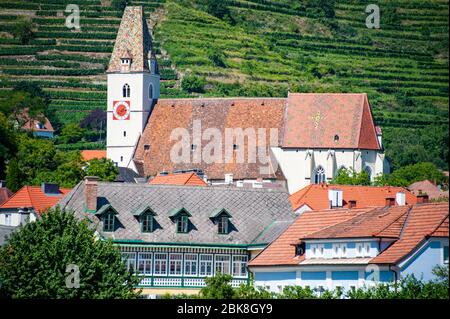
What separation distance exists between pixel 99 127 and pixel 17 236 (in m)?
90.1

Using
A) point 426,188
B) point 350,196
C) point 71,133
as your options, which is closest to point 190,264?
point 350,196

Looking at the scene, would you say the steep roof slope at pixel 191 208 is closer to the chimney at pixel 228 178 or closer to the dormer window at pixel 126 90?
the chimney at pixel 228 178

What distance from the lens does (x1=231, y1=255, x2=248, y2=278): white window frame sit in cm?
4566

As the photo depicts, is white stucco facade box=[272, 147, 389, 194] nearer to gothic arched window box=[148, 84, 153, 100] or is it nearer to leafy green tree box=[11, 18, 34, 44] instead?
gothic arched window box=[148, 84, 153, 100]

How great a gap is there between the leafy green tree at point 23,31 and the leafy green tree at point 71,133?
57.4 feet

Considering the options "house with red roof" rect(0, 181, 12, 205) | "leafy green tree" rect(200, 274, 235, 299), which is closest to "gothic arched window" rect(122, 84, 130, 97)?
"house with red roof" rect(0, 181, 12, 205)

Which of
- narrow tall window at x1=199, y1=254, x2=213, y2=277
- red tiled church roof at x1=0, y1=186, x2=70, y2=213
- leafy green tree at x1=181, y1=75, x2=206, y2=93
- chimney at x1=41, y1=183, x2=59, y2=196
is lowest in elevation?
narrow tall window at x1=199, y1=254, x2=213, y2=277

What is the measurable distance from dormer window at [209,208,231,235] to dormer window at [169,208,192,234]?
0.81 m

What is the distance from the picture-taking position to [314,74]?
155125 mm

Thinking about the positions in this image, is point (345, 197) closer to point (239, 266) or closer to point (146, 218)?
point (146, 218)

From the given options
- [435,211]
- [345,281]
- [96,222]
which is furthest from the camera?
[96,222]

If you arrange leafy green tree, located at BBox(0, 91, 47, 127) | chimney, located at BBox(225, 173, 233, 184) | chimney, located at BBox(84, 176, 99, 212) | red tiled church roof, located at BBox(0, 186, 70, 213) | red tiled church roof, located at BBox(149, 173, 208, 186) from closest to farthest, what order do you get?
chimney, located at BBox(84, 176, 99, 212) < red tiled church roof, located at BBox(0, 186, 70, 213) < red tiled church roof, located at BBox(149, 173, 208, 186) < chimney, located at BBox(225, 173, 233, 184) < leafy green tree, located at BBox(0, 91, 47, 127)
